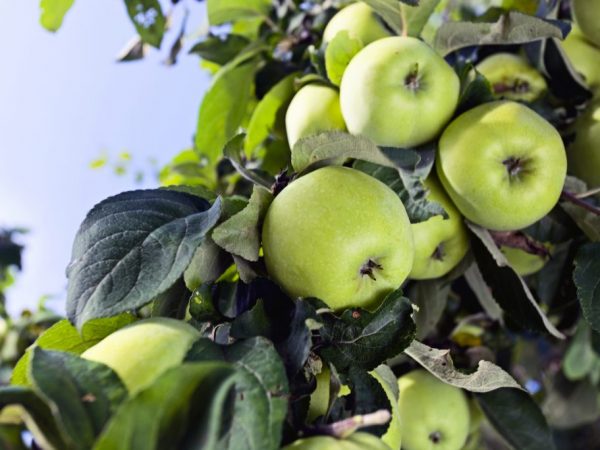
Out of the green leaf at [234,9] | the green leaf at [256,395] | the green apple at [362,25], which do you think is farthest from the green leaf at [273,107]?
the green leaf at [256,395]

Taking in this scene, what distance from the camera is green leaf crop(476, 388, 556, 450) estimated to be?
42.6 inches

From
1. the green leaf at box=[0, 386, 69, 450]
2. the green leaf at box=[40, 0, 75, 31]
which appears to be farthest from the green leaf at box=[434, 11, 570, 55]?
the green leaf at box=[0, 386, 69, 450]

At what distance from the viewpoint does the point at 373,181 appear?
2.41ft

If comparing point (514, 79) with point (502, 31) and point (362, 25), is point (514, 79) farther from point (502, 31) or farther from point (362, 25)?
point (362, 25)

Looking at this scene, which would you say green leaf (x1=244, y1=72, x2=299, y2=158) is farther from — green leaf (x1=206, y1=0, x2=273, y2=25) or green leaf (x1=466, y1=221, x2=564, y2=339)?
green leaf (x1=466, y1=221, x2=564, y2=339)

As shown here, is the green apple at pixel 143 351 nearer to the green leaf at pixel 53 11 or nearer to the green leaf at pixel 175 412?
the green leaf at pixel 175 412

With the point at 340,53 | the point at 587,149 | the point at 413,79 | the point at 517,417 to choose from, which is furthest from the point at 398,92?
the point at 517,417

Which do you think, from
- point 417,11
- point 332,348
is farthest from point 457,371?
point 417,11

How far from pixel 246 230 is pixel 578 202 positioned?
54 centimetres

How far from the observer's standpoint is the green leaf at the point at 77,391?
1.49 ft

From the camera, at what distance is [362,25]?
41.4 inches

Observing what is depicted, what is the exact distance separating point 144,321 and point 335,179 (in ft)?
0.86

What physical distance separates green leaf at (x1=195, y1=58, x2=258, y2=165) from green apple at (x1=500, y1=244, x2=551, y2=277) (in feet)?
1.95

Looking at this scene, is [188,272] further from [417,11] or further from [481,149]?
[417,11]
